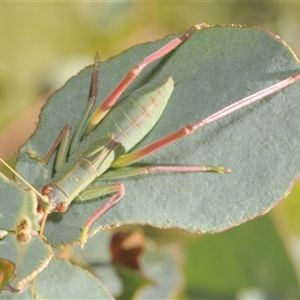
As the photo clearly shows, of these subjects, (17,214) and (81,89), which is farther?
(81,89)

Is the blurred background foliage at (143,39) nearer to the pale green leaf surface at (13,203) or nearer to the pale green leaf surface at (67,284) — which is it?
the pale green leaf surface at (67,284)

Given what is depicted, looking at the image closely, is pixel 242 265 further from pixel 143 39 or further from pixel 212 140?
pixel 143 39

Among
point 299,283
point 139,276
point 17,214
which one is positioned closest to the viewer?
point 17,214

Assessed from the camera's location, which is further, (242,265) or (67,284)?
(242,265)

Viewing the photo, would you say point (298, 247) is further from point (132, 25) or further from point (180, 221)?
point (132, 25)

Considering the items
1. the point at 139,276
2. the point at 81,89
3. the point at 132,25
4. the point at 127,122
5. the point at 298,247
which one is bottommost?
the point at 298,247

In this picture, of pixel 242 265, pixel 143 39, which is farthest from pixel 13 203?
pixel 143 39

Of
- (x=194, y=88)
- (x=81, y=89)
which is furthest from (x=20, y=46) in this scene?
(x=194, y=88)

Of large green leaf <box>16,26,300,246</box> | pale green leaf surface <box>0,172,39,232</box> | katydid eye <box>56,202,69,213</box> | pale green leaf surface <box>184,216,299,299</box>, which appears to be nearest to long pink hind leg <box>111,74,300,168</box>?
large green leaf <box>16,26,300,246</box>
